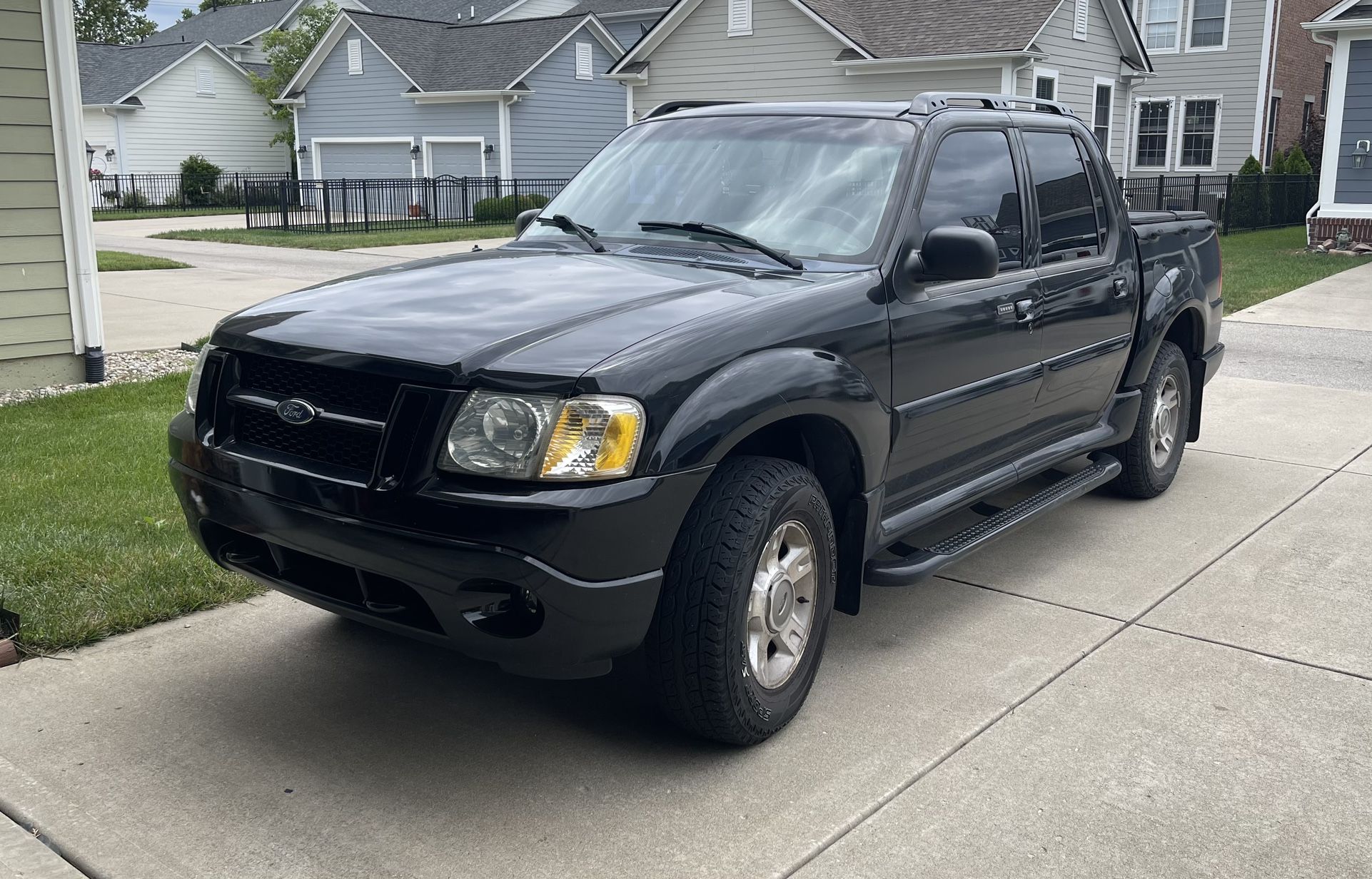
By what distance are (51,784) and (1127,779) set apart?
3.00 meters

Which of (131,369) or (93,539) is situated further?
(131,369)

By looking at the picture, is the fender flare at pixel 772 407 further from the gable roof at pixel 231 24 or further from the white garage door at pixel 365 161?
the gable roof at pixel 231 24

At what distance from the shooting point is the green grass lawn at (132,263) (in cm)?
1800

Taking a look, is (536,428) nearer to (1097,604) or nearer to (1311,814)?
(1311,814)

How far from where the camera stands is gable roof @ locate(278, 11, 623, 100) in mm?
34406

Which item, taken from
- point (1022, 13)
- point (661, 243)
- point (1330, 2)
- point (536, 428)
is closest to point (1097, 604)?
point (661, 243)

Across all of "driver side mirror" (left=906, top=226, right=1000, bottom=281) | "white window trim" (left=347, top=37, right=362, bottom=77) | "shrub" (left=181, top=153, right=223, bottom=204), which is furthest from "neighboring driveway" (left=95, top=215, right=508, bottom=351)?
"shrub" (left=181, top=153, right=223, bottom=204)

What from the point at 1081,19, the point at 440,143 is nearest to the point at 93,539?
the point at 1081,19

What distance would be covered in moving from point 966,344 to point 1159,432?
2465 millimetres

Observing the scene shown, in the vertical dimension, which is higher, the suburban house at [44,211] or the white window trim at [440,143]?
the white window trim at [440,143]

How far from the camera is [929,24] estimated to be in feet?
82.0

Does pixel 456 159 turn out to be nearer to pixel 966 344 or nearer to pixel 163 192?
pixel 163 192

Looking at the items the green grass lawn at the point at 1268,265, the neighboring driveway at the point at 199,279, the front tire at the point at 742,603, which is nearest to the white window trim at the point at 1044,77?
the green grass lawn at the point at 1268,265

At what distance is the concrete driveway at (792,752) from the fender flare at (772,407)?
2.89 ft
